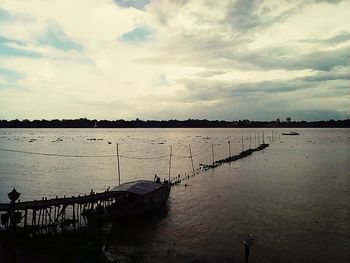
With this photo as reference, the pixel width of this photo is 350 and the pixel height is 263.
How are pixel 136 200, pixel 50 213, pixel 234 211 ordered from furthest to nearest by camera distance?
pixel 234 211 < pixel 136 200 < pixel 50 213

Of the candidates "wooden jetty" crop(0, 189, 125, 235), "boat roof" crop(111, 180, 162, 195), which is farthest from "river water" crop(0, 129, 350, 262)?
"wooden jetty" crop(0, 189, 125, 235)

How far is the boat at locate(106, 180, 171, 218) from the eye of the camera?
3056 centimetres

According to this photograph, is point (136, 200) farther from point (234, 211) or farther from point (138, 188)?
point (234, 211)

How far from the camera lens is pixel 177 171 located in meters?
69.7

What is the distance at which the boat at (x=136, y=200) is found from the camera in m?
30.6

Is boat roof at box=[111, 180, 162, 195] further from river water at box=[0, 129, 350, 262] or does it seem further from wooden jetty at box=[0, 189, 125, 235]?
river water at box=[0, 129, 350, 262]

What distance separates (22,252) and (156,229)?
36.5 ft

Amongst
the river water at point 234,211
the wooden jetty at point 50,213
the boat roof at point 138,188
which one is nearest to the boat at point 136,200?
the boat roof at point 138,188

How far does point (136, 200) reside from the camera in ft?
109

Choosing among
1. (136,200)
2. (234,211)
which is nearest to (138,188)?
(136,200)

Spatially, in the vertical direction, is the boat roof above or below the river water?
above

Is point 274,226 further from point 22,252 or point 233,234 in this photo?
point 22,252

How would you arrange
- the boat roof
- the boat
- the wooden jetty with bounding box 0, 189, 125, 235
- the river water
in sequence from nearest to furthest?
the river water → the wooden jetty with bounding box 0, 189, 125, 235 → the boat → the boat roof

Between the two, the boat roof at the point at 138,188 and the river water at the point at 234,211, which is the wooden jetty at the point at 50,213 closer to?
the boat roof at the point at 138,188
